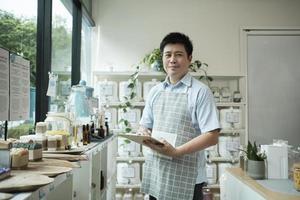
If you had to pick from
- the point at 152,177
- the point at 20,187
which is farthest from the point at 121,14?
the point at 20,187

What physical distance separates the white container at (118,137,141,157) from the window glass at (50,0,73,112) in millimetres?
877

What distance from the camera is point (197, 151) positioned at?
1574 millimetres

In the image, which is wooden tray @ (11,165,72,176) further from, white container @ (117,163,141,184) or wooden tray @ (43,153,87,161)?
white container @ (117,163,141,184)

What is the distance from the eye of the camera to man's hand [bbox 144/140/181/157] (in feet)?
4.96

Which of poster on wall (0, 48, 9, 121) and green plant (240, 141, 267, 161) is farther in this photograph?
green plant (240, 141, 267, 161)

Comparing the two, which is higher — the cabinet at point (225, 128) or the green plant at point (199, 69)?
the green plant at point (199, 69)

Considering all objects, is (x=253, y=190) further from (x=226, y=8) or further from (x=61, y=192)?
(x=226, y=8)

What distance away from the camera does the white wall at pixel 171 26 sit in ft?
12.1

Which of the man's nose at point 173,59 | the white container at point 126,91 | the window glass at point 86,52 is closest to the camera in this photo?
the man's nose at point 173,59

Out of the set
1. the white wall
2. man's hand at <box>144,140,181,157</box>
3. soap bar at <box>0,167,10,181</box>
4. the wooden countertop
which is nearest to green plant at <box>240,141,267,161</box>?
the wooden countertop

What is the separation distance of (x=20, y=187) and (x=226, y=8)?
11.5ft

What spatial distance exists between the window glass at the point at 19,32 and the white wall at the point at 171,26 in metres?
1.72

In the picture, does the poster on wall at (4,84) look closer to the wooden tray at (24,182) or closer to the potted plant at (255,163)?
the wooden tray at (24,182)

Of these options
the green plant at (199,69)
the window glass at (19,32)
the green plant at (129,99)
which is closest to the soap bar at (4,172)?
the window glass at (19,32)
